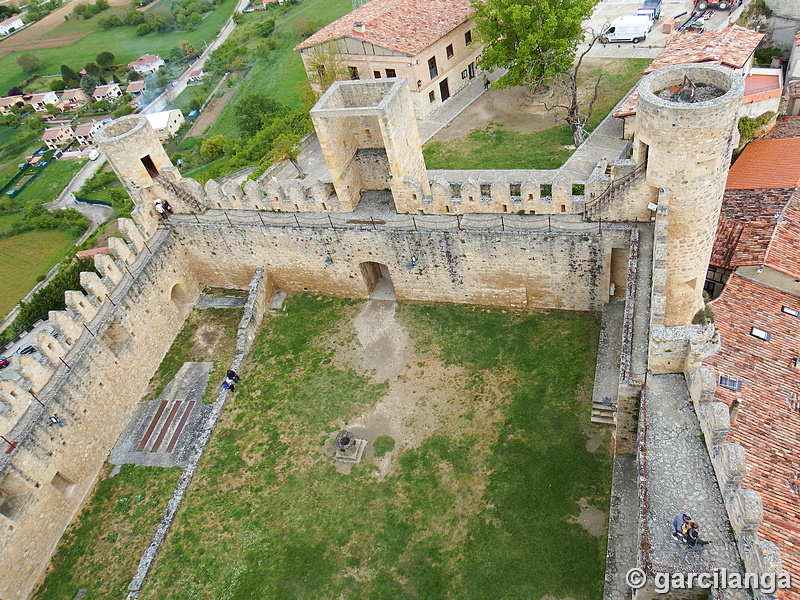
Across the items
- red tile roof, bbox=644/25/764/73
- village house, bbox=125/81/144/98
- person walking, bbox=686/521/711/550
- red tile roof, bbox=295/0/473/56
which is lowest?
village house, bbox=125/81/144/98

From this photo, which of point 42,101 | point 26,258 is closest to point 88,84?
point 42,101

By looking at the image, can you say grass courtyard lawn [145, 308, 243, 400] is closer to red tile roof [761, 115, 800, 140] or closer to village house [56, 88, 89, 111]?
red tile roof [761, 115, 800, 140]

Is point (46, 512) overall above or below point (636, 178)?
below

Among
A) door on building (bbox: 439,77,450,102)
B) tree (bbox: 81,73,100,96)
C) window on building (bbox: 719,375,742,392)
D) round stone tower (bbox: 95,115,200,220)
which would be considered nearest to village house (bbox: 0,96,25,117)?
tree (bbox: 81,73,100,96)

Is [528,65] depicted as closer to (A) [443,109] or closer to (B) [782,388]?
(A) [443,109]

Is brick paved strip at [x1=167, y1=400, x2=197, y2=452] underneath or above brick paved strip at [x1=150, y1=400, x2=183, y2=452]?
underneath

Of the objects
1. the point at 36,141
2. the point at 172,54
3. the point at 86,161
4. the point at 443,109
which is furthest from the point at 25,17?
the point at 443,109
